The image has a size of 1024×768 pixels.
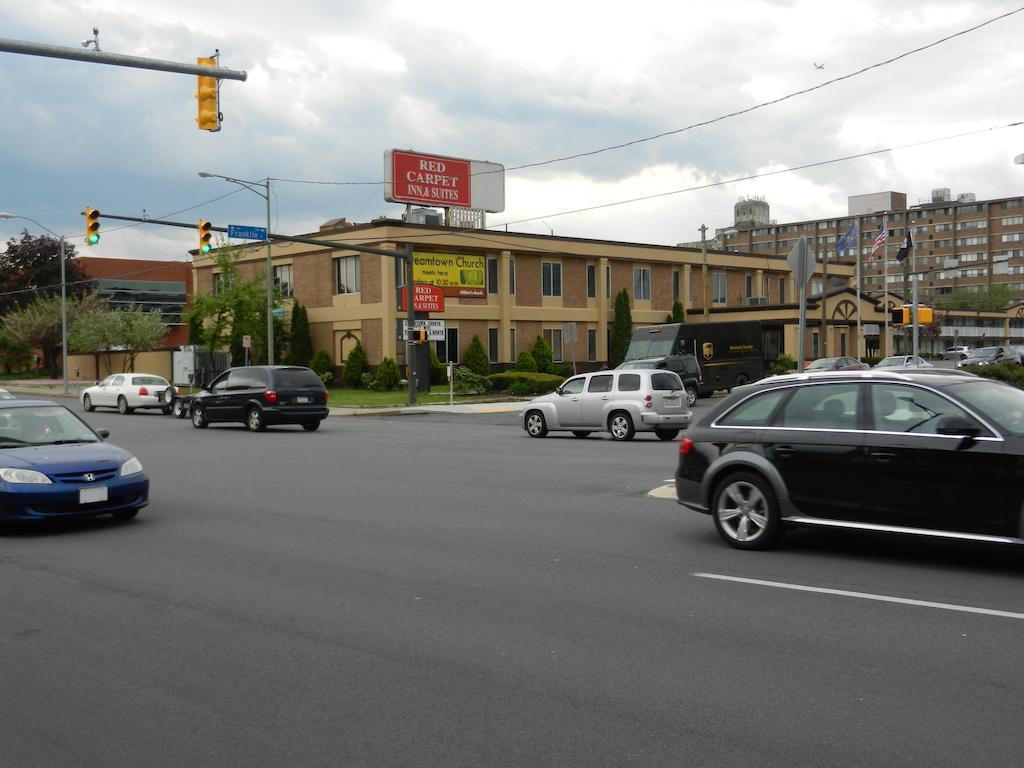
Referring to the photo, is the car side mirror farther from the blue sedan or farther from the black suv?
the black suv

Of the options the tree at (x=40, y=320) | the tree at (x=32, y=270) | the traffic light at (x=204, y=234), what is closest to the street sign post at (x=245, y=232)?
the traffic light at (x=204, y=234)

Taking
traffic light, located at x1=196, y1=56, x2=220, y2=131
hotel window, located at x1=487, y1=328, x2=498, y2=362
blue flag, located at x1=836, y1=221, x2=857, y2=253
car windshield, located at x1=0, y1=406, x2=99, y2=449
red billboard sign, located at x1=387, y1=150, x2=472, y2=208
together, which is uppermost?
red billboard sign, located at x1=387, y1=150, x2=472, y2=208

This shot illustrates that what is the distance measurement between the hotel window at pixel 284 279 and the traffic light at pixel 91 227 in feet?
89.9

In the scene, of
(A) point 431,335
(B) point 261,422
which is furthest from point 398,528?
(A) point 431,335

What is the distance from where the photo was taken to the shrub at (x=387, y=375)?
46844 millimetres

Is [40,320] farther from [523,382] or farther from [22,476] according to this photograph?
→ [22,476]

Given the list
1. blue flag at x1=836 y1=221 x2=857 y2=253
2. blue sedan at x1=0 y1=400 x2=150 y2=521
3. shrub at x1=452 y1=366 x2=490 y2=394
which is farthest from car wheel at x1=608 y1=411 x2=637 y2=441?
blue flag at x1=836 y1=221 x2=857 y2=253

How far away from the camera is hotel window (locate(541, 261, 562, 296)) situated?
5488 cm

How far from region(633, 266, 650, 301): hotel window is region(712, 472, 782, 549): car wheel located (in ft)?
166

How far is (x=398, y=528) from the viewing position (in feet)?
36.0

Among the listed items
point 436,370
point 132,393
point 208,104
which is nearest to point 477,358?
point 436,370

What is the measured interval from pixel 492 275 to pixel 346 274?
752 cm

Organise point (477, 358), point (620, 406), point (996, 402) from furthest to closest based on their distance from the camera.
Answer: point (477, 358) < point (620, 406) < point (996, 402)

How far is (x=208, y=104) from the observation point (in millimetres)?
15102
